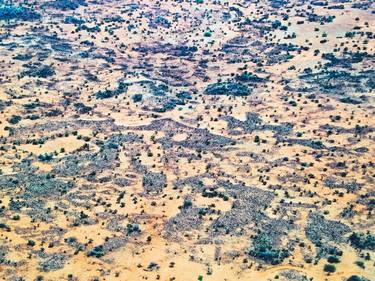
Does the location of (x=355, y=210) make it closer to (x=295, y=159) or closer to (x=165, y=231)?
(x=295, y=159)

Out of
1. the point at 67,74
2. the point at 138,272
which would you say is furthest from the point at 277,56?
the point at 138,272

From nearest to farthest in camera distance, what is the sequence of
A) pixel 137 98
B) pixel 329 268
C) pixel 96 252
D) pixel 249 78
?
1. pixel 329 268
2. pixel 96 252
3. pixel 137 98
4. pixel 249 78

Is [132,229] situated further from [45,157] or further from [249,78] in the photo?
[249,78]

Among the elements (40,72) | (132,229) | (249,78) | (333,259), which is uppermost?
(40,72)

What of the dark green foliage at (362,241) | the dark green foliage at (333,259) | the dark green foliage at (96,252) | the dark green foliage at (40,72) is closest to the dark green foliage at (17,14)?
the dark green foliage at (40,72)

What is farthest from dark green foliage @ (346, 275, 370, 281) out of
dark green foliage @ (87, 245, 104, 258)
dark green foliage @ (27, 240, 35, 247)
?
dark green foliage @ (27, 240, 35, 247)

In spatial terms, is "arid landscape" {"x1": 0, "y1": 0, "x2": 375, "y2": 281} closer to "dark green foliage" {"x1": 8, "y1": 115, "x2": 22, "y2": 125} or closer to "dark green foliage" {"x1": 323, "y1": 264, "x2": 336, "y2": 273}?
"dark green foliage" {"x1": 323, "y1": 264, "x2": 336, "y2": 273}

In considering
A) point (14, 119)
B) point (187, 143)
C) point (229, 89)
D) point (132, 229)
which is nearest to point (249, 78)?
point (229, 89)
